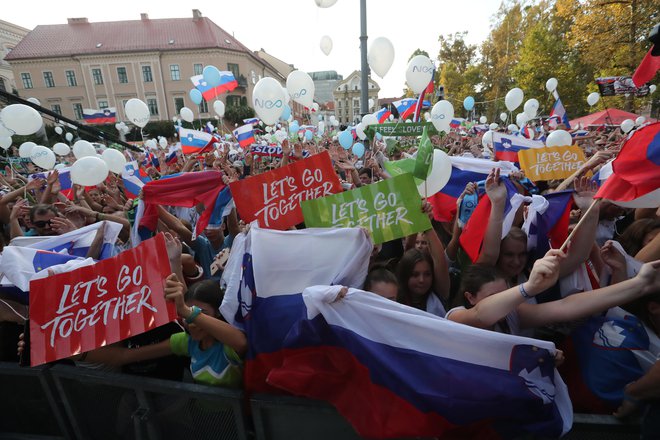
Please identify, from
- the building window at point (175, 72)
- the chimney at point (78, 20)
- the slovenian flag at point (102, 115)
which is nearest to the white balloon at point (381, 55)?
the slovenian flag at point (102, 115)

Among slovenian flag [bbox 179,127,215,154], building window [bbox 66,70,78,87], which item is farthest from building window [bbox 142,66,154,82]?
slovenian flag [bbox 179,127,215,154]

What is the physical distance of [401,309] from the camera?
181cm

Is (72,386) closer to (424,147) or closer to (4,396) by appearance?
(4,396)

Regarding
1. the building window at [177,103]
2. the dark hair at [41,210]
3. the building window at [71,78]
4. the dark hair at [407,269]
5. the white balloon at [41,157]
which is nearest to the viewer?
the dark hair at [407,269]

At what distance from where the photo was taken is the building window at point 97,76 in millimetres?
43000

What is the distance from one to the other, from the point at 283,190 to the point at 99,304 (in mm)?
1617

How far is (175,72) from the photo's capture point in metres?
43.4

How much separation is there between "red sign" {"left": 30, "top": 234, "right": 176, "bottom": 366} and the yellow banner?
15.7ft

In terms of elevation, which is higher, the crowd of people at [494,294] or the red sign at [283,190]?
the red sign at [283,190]

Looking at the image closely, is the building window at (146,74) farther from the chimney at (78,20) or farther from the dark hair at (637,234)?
the dark hair at (637,234)

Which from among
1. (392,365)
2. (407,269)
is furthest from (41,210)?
(392,365)

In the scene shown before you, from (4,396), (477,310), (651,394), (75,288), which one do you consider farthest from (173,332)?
(651,394)

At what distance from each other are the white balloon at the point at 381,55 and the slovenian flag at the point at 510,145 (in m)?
2.63

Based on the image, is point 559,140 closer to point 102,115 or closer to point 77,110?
point 102,115
